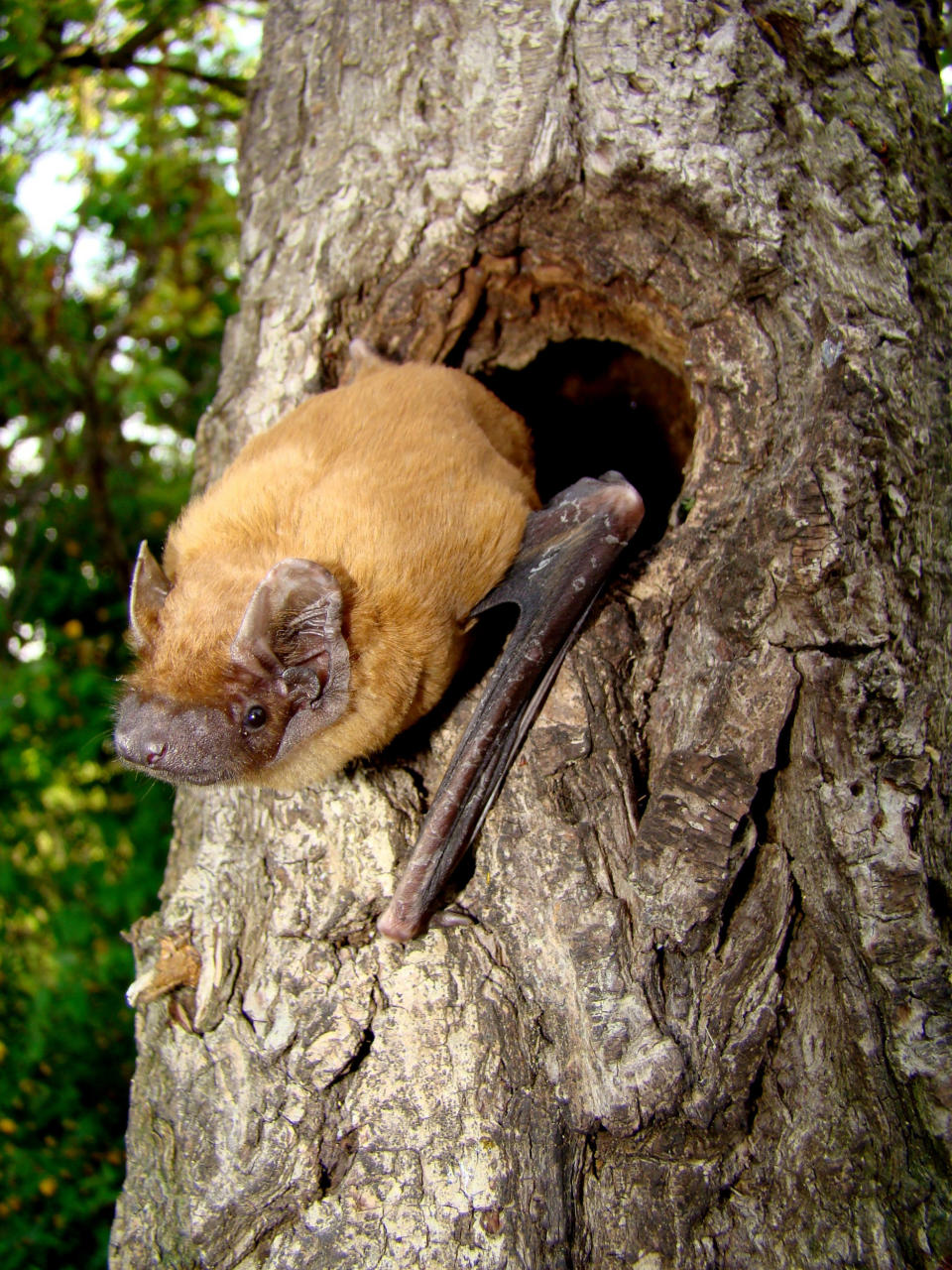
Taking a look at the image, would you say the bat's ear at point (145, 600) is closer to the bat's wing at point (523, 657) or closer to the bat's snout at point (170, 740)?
the bat's snout at point (170, 740)

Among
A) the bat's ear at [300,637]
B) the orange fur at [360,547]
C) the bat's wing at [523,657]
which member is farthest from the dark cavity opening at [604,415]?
the bat's ear at [300,637]

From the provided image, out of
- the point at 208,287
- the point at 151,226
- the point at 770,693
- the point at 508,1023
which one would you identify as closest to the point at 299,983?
the point at 508,1023

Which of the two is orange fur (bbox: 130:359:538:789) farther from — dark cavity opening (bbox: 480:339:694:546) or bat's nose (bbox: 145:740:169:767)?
dark cavity opening (bbox: 480:339:694:546)

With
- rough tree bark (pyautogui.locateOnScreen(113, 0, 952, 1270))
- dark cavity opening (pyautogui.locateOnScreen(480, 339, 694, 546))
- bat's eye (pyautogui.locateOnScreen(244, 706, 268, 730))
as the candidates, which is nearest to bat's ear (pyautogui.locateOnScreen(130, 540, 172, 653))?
bat's eye (pyautogui.locateOnScreen(244, 706, 268, 730))

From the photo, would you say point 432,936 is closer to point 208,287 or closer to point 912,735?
point 912,735

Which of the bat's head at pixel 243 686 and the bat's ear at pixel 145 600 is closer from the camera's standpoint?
the bat's head at pixel 243 686

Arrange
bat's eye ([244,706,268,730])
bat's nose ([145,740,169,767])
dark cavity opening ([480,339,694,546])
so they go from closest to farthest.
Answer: bat's nose ([145,740,169,767]) < bat's eye ([244,706,268,730]) < dark cavity opening ([480,339,694,546])
